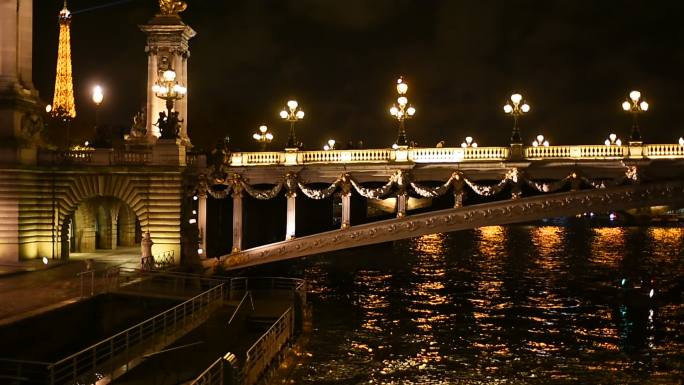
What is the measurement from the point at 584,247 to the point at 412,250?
48.6 ft

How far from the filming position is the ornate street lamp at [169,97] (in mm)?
32241

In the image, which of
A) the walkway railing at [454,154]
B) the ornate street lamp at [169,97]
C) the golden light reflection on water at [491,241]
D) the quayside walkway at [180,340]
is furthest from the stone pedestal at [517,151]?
the golden light reflection on water at [491,241]

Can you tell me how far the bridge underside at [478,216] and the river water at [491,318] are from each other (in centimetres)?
274

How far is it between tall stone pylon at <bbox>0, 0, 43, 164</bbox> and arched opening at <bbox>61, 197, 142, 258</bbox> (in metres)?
3.75

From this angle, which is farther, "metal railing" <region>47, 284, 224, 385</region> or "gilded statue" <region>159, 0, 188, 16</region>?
"gilded statue" <region>159, 0, 188, 16</region>

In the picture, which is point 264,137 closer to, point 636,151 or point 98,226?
point 98,226

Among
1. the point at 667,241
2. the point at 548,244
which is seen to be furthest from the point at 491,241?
the point at 667,241

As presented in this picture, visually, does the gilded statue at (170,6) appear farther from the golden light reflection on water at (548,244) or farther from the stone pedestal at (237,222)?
the golden light reflection on water at (548,244)

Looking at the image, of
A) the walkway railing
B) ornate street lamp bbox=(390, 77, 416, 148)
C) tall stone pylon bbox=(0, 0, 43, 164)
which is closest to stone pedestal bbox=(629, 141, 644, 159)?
the walkway railing

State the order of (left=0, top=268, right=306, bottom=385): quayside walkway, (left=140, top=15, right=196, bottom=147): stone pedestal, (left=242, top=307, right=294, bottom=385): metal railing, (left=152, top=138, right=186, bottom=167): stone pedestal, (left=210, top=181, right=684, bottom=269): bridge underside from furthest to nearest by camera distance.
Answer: (left=140, top=15, right=196, bottom=147): stone pedestal < (left=152, top=138, right=186, bottom=167): stone pedestal < (left=210, top=181, right=684, bottom=269): bridge underside < (left=242, top=307, right=294, bottom=385): metal railing < (left=0, top=268, right=306, bottom=385): quayside walkway

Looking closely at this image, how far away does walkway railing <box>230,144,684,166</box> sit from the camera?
33344 millimetres

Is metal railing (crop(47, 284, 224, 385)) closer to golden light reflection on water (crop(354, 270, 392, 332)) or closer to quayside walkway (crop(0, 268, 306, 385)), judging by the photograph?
quayside walkway (crop(0, 268, 306, 385))

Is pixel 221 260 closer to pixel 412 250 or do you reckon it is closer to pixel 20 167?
pixel 20 167

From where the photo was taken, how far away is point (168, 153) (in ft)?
111
